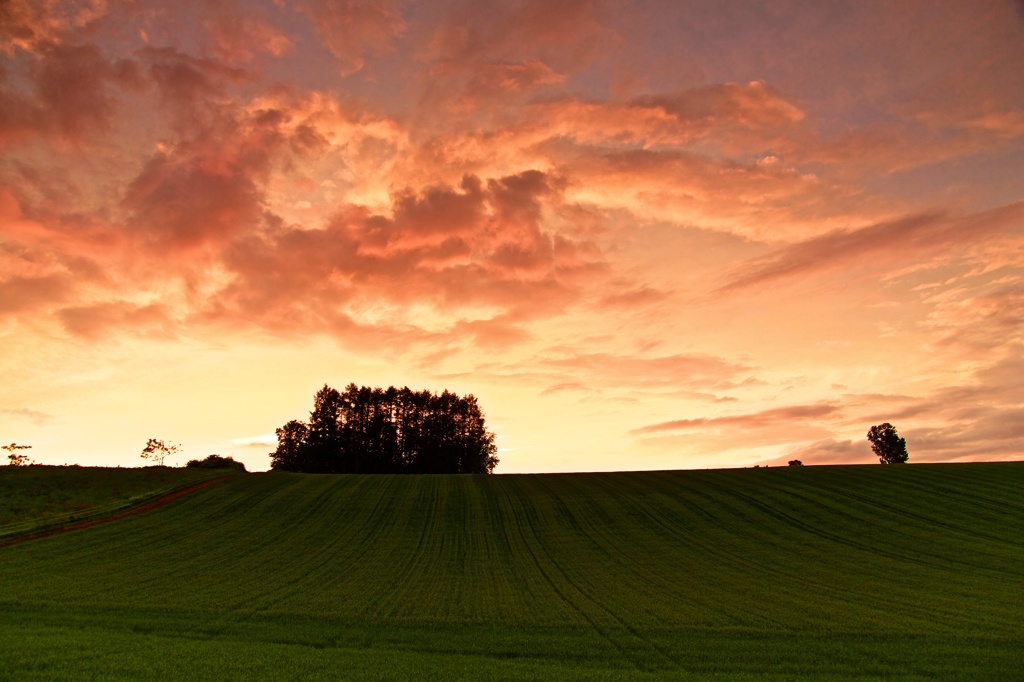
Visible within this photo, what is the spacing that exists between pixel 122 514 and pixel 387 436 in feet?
245

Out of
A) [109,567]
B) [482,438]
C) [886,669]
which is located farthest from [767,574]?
[482,438]

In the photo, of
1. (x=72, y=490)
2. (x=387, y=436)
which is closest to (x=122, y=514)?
(x=72, y=490)

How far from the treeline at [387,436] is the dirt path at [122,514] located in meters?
54.8

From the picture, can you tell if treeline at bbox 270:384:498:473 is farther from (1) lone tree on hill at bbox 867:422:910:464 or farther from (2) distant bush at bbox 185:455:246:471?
(1) lone tree on hill at bbox 867:422:910:464

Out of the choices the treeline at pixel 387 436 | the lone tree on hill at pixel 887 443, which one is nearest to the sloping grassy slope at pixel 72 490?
the treeline at pixel 387 436

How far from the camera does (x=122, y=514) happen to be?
44656 millimetres

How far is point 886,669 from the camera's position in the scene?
54.6 ft

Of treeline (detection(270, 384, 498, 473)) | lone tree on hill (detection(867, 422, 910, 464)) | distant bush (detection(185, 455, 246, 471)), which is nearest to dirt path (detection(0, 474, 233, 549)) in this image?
distant bush (detection(185, 455, 246, 471))

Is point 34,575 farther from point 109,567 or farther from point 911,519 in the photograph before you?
point 911,519

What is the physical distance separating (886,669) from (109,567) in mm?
32406

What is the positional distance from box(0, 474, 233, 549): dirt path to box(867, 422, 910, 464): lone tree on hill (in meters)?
131

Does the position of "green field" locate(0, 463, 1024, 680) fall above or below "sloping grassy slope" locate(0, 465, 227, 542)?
below

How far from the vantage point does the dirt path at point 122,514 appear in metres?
36.5

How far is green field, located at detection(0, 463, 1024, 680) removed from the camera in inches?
678
